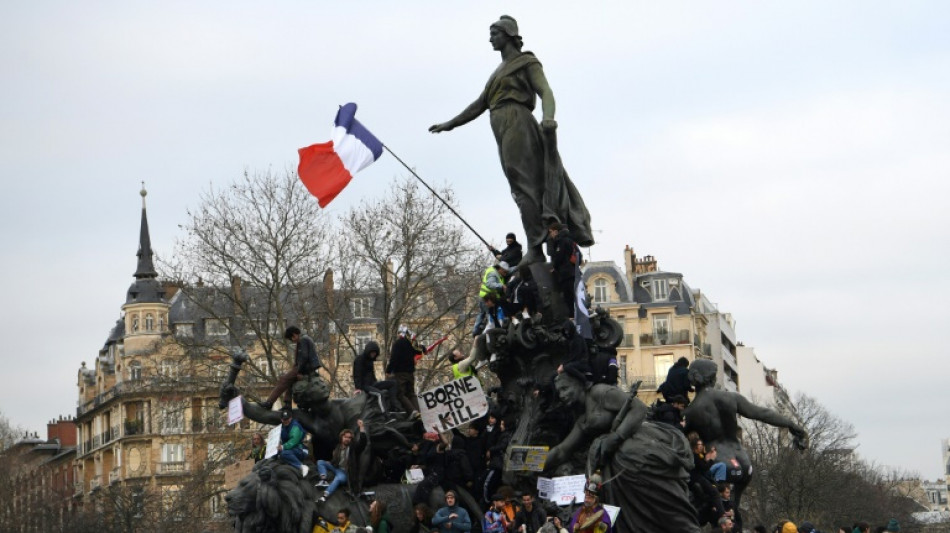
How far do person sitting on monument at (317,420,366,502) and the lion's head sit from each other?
500mm

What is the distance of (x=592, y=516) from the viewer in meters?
18.8

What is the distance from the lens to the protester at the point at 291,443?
66.4ft

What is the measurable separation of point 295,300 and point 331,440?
3440 cm

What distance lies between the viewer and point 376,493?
68.8ft

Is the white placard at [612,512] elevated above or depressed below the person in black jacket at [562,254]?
below

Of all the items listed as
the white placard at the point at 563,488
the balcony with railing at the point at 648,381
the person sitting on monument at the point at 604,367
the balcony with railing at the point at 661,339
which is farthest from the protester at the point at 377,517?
the balcony with railing at the point at 661,339

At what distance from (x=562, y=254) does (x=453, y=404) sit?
207cm

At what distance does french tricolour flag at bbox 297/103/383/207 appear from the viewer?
83.8 feet

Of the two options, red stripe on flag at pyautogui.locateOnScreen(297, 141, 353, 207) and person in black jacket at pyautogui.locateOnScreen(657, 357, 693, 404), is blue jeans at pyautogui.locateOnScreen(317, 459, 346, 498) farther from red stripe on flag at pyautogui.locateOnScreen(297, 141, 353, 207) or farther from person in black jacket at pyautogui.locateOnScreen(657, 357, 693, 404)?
red stripe on flag at pyautogui.locateOnScreen(297, 141, 353, 207)

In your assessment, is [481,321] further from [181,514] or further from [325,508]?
[181,514]

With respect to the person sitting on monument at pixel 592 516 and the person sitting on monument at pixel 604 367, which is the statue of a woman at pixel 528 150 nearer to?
the person sitting on monument at pixel 604 367

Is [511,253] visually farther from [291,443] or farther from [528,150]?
[291,443]

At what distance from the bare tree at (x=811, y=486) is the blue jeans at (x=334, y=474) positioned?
106 ft

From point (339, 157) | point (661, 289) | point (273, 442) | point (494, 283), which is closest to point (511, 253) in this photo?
point (494, 283)
